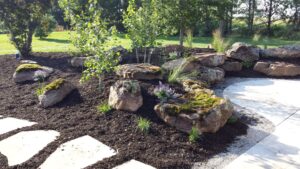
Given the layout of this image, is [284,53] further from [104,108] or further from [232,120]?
[104,108]

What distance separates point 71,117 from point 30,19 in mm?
5846

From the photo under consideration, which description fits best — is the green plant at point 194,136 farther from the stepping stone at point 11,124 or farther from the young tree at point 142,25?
the young tree at point 142,25

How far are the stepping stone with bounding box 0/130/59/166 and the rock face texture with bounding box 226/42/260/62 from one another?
4644 mm

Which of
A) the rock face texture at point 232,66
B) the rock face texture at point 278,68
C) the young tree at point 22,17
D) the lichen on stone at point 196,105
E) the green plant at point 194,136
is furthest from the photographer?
the young tree at point 22,17

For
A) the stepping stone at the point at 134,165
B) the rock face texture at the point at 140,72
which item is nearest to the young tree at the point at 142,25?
the rock face texture at the point at 140,72

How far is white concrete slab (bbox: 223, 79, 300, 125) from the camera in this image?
16.2ft

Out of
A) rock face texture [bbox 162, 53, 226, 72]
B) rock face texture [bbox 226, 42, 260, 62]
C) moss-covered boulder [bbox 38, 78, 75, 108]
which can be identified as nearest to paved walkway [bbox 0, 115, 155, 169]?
moss-covered boulder [bbox 38, 78, 75, 108]

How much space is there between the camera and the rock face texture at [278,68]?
23.1 ft

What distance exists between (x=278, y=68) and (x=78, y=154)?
506cm

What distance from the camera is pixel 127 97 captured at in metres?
4.38

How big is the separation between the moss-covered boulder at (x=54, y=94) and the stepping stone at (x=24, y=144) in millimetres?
851

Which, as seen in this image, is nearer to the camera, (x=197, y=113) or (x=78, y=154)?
(x=78, y=154)

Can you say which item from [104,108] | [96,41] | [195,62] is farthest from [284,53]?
[104,108]

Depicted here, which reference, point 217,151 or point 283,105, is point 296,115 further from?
point 217,151
